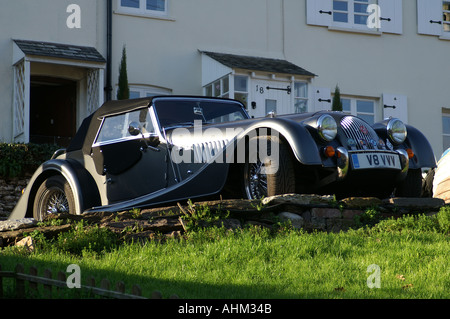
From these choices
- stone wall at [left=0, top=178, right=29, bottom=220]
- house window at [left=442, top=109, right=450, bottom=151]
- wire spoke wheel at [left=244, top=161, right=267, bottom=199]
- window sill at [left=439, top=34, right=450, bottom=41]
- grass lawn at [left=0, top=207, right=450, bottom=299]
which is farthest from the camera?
window sill at [left=439, top=34, right=450, bottom=41]

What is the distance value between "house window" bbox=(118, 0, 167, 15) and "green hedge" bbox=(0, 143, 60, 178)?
431 centimetres

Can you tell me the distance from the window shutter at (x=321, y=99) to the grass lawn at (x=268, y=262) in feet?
38.2

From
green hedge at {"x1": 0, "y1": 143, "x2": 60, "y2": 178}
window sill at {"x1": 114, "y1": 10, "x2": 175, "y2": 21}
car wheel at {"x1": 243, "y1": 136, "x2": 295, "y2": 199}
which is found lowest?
car wheel at {"x1": 243, "y1": 136, "x2": 295, "y2": 199}

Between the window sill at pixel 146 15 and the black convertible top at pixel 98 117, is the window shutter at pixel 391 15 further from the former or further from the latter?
the black convertible top at pixel 98 117

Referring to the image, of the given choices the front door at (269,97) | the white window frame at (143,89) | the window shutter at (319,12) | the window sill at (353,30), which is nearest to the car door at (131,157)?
the white window frame at (143,89)

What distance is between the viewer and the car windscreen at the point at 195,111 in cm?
905

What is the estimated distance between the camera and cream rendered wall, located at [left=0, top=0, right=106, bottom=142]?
1669 centimetres

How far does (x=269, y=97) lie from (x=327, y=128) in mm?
10169

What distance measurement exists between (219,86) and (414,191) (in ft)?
31.1

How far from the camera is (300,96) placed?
18.5m

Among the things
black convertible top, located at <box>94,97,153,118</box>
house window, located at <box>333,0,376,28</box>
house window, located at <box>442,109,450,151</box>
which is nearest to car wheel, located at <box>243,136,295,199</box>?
black convertible top, located at <box>94,97,153,118</box>

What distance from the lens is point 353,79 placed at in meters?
19.9

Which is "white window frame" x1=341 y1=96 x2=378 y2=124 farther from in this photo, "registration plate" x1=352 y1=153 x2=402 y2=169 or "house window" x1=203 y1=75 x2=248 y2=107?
"registration plate" x1=352 y1=153 x2=402 y2=169

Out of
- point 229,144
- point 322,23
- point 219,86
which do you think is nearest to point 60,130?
point 219,86
